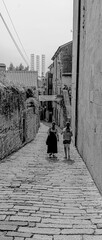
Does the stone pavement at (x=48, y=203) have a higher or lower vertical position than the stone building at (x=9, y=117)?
lower

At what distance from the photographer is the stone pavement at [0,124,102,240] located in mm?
4625

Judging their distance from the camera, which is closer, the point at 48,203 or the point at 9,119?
the point at 48,203

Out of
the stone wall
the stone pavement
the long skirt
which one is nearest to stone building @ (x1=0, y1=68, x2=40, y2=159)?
the stone wall

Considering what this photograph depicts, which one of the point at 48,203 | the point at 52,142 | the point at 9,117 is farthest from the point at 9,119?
the point at 48,203

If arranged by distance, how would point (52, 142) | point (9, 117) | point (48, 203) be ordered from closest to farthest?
point (48, 203) → point (9, 117) → point (52, 142)

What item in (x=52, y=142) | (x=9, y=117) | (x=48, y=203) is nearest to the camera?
(x=48, y=203)

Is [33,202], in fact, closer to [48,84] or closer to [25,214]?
[25,214]

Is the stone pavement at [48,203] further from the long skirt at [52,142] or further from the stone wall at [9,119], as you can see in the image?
the long skirt at [52,142]

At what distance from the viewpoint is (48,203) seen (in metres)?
5.93

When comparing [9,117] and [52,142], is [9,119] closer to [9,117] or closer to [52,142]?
[9,117]

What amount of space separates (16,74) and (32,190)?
28.4 metres

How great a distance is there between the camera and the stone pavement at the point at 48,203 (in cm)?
462

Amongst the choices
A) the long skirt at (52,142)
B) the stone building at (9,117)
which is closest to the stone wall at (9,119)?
the stone building at (9,117)

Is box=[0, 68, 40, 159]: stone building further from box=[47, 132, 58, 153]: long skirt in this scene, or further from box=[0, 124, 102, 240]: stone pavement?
box=[47, 132, 58, 153]: long skirt
